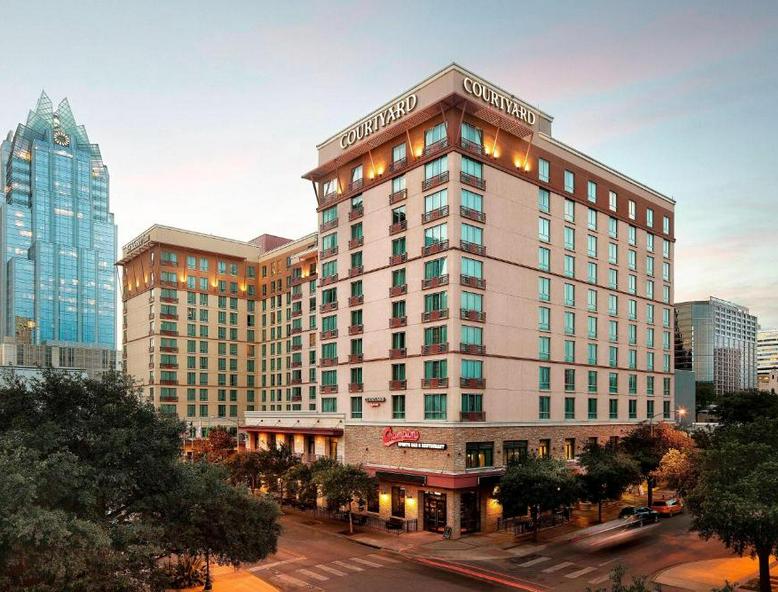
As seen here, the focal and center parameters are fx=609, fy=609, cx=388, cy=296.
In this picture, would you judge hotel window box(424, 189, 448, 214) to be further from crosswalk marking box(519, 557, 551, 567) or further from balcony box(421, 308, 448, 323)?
crosswalk marking box(519, 557, 551, 567)

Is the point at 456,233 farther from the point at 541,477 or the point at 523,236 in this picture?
the point at 541,477

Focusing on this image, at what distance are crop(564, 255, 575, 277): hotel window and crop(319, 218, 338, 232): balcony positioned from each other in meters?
25.9

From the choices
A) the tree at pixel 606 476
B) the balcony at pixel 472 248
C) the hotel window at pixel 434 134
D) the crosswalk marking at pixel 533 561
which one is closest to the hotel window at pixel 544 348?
the tree at pixel 606 476

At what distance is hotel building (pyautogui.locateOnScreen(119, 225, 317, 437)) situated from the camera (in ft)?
338

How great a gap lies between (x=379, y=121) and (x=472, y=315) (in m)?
22.4

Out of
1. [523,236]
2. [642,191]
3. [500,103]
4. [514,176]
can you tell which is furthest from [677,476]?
[642,191]

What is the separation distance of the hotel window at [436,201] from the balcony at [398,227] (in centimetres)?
305

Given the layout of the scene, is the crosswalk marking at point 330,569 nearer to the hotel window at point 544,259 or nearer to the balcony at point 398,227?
the balcony at point 398,227

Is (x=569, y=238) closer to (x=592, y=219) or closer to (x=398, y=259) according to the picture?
(x=592, y=219)

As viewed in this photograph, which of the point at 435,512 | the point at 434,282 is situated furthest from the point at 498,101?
the point at 435,512

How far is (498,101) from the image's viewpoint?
58.8 m

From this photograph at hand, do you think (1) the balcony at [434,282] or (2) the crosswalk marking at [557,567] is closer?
(2) the crosswalk marking at [557,567]

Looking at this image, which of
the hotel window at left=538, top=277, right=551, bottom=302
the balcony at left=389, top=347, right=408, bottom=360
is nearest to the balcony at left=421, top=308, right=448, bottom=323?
the balcony at left=389, top=347, right=408, bottom=360

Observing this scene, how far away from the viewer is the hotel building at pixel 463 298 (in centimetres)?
5503
